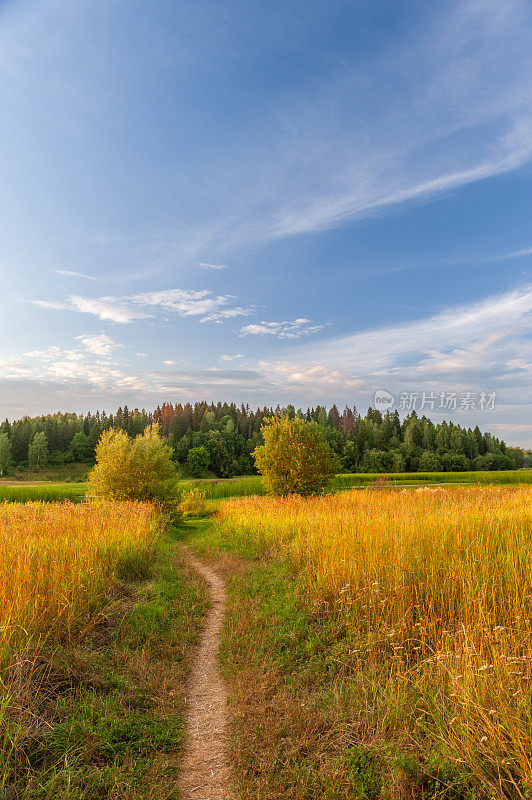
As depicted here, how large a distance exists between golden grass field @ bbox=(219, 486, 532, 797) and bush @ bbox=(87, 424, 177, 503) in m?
11.8

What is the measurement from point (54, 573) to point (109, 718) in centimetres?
226

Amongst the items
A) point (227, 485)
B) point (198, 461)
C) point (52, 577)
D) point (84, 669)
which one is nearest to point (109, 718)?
point (84, 669)

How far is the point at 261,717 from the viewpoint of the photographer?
380 cm

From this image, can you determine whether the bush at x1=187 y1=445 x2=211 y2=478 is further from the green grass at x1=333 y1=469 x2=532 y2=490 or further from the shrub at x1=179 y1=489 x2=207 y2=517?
the shrub at x1=179 y1=489 x2=207 y2=517

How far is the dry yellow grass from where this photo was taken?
4320 mm

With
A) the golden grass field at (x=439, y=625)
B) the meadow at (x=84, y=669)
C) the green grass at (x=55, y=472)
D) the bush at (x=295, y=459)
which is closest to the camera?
the golden grass field at (x=439, y=625)

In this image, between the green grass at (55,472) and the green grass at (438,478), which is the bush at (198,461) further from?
the green grass at (438,478)

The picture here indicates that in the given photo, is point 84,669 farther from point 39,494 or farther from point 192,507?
point 39,494

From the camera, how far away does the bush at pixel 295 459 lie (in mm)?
19594

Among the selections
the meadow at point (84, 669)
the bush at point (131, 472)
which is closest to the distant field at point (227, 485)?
the bush at point (131, 472)

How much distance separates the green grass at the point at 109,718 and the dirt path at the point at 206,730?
0.12m

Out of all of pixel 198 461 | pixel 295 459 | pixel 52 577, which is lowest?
pixel 198 461

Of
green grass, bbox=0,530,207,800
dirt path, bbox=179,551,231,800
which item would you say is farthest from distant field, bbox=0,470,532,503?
dirt path, bbox=179,551,231,800

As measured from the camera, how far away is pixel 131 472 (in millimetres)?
18844
